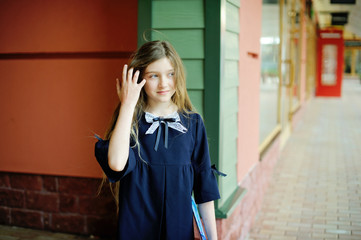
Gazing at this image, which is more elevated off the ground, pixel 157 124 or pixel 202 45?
pixel 202 45

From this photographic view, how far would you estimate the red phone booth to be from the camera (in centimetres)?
1702

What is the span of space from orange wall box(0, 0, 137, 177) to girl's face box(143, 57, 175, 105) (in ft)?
3.66

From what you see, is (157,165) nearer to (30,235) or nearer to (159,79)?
(159,79)

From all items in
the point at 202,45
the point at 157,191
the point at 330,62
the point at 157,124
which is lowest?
the point at 157,191

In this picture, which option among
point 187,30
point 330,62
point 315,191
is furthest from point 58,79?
point 330,62

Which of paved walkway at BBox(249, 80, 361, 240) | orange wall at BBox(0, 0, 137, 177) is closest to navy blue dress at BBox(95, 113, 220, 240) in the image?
orange wall at BBox(0, 0, 137, 177)

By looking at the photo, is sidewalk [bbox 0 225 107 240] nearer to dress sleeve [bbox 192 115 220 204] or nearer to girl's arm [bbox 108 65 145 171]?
dress sleeve [bbox 192 115 220 204]

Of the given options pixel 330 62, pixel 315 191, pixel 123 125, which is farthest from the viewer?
pixel 330 62

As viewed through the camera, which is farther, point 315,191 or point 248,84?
point 315,191

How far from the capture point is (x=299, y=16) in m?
9.79

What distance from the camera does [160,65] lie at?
1665 mm

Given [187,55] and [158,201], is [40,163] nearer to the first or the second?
[187,55]

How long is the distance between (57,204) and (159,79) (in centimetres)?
172

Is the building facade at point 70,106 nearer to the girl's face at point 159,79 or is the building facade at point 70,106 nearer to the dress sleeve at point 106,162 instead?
the girl's face at point 159,79
